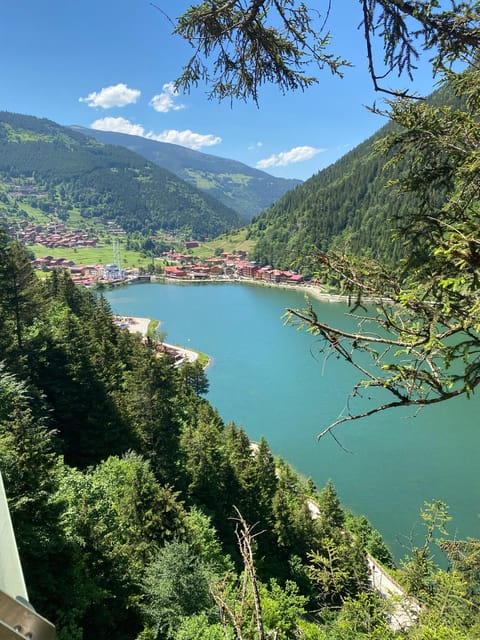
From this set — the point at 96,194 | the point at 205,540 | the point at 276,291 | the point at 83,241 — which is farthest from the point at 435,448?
the point at 96,194

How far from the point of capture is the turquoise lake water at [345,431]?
17312 millimetres

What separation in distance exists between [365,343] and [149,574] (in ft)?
22.7

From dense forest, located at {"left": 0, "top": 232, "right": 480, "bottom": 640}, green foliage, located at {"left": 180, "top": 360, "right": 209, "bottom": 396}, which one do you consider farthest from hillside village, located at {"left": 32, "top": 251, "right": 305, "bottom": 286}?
dense forest, located at {"left": 0, "top": 232, "right": 480, "bottom": 640}

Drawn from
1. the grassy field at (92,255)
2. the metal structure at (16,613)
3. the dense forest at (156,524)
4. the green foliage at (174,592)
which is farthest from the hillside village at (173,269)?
the metal structure at (16,613)

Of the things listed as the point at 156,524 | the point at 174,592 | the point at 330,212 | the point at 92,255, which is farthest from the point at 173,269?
the point at 174,592

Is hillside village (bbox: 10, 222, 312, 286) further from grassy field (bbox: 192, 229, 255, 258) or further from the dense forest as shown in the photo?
the dense forest

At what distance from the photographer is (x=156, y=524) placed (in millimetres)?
8344

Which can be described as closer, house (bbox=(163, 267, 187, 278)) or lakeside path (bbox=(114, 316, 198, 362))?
lakeside path (bbox=(114, 316, 198, 362))

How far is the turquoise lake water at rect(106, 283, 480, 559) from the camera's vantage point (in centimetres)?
1731

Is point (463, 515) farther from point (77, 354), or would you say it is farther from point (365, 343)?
point (365, 343)

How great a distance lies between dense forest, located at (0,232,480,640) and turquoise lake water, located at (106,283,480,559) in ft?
4.81

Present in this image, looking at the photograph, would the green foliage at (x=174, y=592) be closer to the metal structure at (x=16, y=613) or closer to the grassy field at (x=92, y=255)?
the metal structure at (x=16, y=613)

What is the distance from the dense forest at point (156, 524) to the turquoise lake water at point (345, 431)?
4.81ft

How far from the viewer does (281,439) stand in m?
23.8
